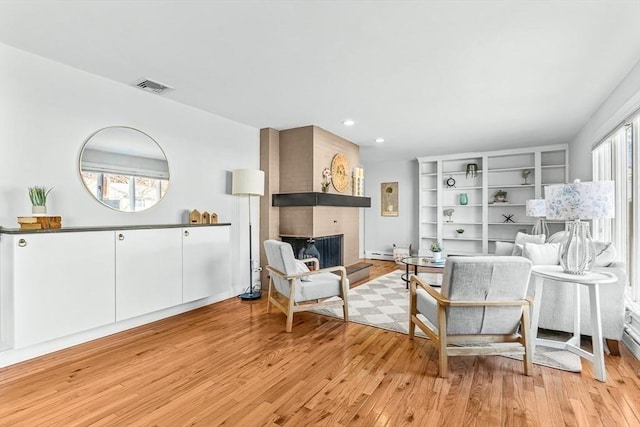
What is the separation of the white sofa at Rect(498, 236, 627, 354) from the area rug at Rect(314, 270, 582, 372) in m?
0.21

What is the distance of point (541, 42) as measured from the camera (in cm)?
232

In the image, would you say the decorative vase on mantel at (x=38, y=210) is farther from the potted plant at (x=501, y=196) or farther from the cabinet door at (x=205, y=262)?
the potted plant at (x=501, y=196)

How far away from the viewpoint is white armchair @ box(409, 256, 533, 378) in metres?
2.14

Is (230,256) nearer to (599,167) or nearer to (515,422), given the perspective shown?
(515,422)

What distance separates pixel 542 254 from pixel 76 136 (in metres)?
4.48

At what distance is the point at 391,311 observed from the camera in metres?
3.62

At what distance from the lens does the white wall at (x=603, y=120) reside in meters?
2.74

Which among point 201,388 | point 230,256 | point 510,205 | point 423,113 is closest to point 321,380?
point 201,388

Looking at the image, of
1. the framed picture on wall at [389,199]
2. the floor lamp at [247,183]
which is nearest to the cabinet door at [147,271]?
the floor lamp at [247,183]

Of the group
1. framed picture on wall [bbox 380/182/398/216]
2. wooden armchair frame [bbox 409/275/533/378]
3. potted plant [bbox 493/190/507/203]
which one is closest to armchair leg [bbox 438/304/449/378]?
wooden armchair frame [bbox 409/275/533/378]

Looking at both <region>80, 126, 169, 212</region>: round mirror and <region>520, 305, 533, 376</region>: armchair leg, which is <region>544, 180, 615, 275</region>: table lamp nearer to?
<region>520, 305, 533, 376</region>: armchair leg

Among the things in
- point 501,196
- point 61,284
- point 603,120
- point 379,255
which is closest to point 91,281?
point 61,284

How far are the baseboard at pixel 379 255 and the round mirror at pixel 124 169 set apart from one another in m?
5.47

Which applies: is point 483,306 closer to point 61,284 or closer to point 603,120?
point 603,120
